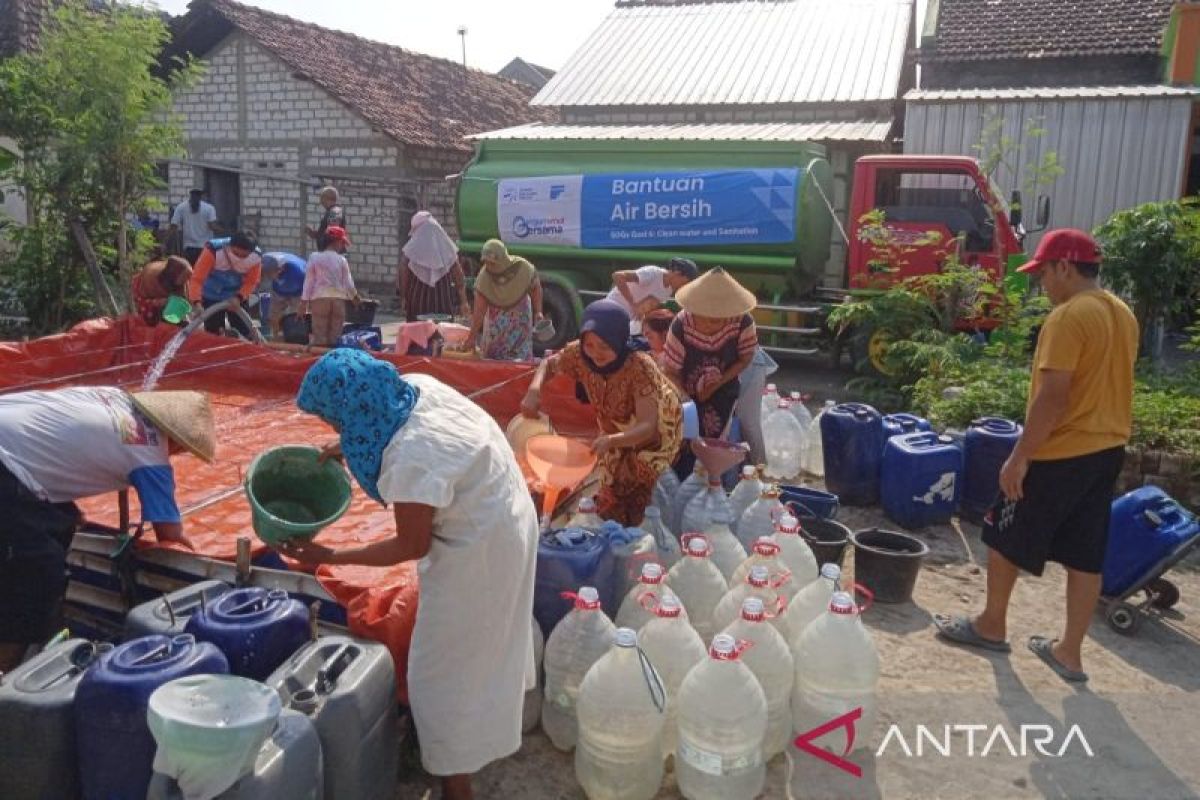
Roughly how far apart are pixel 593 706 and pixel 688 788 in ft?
1.32

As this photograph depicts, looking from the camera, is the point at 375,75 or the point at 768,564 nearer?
the point at 768,564

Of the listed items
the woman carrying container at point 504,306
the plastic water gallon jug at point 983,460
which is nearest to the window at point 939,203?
the plastic water gallon jug at point 983,460

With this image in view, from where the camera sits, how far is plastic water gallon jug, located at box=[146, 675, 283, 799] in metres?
2.01

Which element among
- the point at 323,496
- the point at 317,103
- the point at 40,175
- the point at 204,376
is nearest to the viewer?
the point at 323,496

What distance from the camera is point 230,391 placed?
6.64m

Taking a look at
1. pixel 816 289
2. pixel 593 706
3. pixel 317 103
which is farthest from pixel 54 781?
pixel 317 103

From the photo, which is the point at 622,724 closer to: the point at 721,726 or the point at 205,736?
the point at 721,726

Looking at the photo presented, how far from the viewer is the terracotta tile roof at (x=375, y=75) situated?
52.6 feet

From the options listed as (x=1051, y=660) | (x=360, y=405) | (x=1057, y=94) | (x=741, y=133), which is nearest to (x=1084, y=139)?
(x=1057, y=94)

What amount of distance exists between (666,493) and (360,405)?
2.29 metres

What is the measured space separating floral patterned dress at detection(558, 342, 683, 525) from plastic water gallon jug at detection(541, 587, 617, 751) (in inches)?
38.3

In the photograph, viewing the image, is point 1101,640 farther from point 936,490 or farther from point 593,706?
point 593,706

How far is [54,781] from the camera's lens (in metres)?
2.37

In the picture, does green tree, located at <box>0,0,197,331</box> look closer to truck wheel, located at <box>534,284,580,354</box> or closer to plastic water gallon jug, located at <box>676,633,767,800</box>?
truck wheel, located at <box>534,284,580,354</box>
